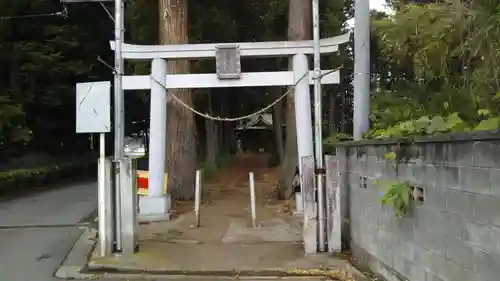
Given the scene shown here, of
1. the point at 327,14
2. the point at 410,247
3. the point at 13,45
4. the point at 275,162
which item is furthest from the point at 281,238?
the point at 275,162

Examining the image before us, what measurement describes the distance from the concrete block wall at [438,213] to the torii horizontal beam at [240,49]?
19.1ft

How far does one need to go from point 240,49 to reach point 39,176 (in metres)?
14.6

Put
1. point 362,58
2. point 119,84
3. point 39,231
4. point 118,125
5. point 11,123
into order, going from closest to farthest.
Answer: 1. point 362,58
2. point 118,125
3. point 119,84
4. point 39,231
5. point 11,123

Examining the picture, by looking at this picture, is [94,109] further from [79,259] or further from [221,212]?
[221,212]

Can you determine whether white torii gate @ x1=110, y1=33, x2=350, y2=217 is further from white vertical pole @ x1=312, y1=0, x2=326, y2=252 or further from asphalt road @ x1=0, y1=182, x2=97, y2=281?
white vertical pole @ x1=312, y1=0, x2=326, y2=252

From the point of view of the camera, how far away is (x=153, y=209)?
14539 mm

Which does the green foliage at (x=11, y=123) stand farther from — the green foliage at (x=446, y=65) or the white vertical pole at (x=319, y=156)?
the green foliage at (x=446, y=65)

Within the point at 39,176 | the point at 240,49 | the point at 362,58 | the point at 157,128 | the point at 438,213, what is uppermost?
the point at 240,49

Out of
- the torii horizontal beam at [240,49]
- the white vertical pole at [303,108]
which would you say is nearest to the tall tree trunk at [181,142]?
the torii horizontal beam at [240,49]

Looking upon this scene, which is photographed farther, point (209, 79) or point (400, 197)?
point (209, 79)

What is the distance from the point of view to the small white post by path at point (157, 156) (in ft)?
47.3

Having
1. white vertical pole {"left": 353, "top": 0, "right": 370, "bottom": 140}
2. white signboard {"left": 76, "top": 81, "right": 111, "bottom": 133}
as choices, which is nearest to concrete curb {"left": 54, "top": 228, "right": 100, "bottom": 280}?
white signboard {"left": 76, "top": 81, "right": 111, "bottom": 133}

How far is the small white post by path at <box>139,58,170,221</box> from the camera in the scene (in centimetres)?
1441

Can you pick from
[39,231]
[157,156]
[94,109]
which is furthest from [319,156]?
[39,231]
